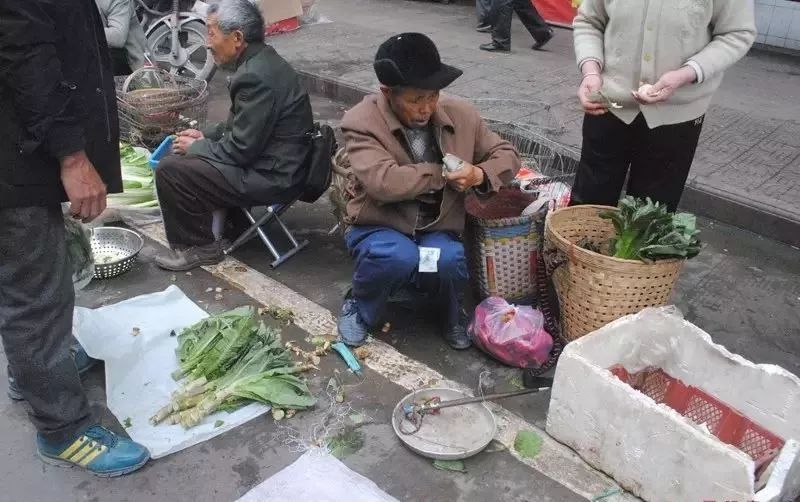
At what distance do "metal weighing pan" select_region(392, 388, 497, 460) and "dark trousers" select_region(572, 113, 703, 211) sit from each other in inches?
50.6

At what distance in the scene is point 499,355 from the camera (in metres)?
3.33

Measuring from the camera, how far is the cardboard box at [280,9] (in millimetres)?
8383

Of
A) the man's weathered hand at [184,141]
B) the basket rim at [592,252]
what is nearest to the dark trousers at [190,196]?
the man's weathered hand at [184,141]

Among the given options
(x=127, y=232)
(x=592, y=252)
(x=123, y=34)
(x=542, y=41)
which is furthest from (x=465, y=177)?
(x=542, y=41)

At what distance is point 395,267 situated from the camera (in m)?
3.23

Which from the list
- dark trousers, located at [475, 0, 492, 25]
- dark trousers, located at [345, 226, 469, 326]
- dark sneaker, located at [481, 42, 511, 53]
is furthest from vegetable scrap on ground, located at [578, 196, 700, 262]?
dark trousers, located at [475, 0, 492, 25]

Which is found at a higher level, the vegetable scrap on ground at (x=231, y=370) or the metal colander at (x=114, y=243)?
the vegetable scrap on ground at (x=231, y=370)

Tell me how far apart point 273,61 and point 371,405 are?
1.89 metres

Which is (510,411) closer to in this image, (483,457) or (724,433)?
(483,457)

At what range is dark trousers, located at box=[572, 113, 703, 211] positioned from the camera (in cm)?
321

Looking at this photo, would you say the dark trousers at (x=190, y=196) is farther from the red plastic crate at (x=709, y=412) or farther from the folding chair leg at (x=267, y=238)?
the red plastic crate at (x=709, y=412)

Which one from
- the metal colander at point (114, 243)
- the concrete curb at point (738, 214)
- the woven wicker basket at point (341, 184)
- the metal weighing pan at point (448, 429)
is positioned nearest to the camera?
the metal weighing pan at point (448, 429)

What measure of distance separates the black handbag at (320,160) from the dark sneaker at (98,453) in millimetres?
1755

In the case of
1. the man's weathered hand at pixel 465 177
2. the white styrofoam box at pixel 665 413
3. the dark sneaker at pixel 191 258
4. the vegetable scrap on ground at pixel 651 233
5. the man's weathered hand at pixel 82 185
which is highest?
the man's weathered hand at pixel 82 185
